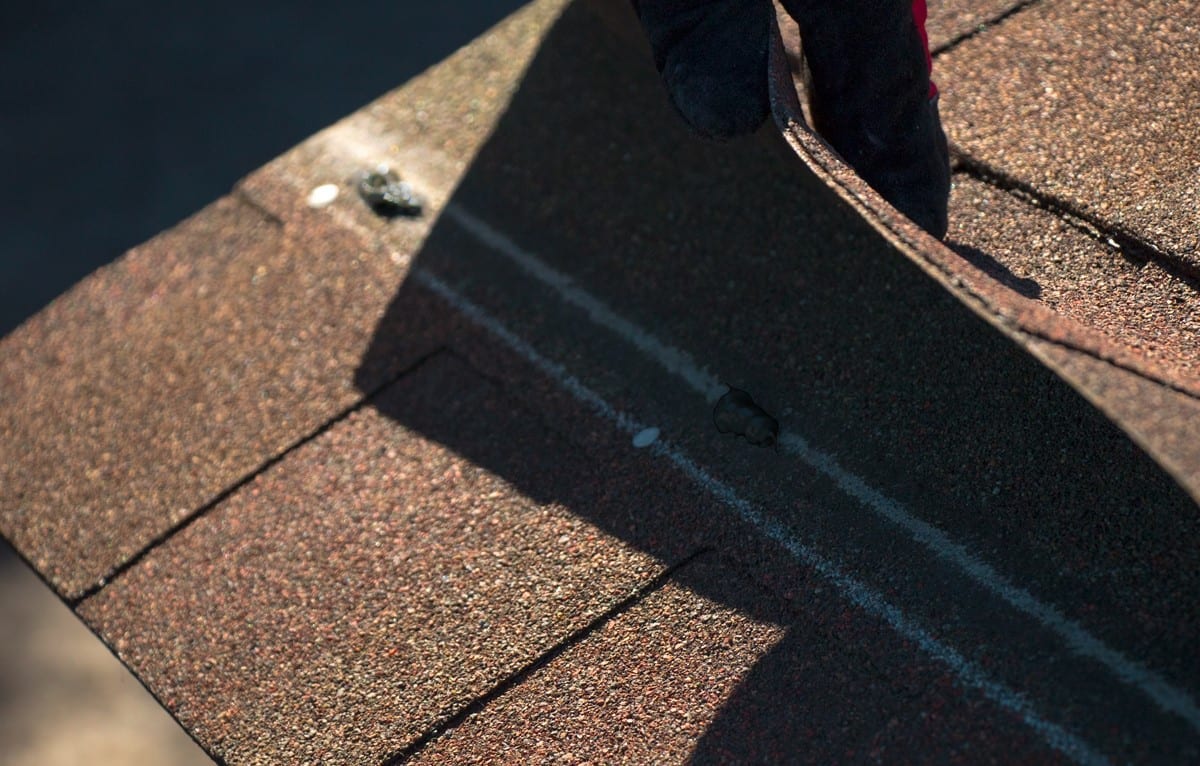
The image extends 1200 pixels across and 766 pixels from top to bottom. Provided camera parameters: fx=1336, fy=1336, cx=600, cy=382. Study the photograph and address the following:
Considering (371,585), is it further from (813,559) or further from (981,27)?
(981,27)

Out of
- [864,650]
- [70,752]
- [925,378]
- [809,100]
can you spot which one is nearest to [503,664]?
[864,650]

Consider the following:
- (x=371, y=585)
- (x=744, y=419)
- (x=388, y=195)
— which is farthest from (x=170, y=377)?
(x=744, y=419)

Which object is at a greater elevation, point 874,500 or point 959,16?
point 959,16

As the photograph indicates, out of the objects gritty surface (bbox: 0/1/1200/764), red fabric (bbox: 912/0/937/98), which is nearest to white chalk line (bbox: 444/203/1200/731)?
gritty surface (bbox: 0/1/1200/764)

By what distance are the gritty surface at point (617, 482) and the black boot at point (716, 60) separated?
0.32m

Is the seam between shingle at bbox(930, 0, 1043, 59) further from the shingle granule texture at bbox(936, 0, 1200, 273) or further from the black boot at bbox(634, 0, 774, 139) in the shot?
the black boot at bbox(634, 0, 774, 139)

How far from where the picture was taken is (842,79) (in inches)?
87.5

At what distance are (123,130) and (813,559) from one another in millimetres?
3448

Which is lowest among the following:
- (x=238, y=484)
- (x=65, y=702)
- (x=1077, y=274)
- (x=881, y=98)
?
(x=65, y=702)

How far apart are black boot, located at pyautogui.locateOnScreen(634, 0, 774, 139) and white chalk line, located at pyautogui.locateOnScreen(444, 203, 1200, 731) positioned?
454 mm

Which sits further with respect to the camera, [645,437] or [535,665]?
[645,437]

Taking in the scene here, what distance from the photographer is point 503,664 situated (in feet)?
6.95

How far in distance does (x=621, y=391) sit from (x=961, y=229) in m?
0.69

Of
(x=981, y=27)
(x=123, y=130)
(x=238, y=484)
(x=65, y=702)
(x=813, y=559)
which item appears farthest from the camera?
(x=123, y=130)
